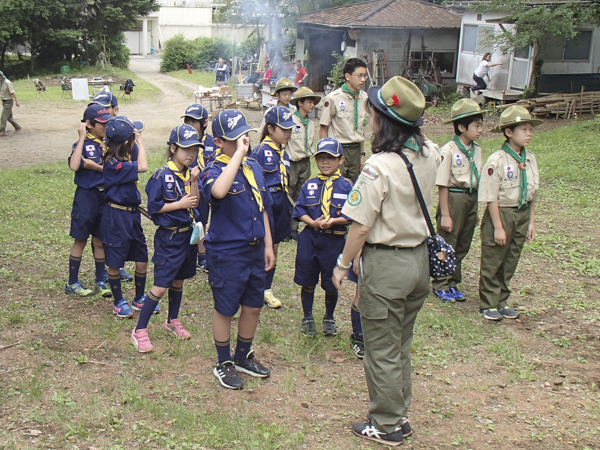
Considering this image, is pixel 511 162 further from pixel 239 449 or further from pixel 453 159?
pixel 239 449

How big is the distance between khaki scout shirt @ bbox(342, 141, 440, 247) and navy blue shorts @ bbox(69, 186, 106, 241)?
3.23m

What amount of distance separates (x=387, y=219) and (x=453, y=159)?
271cm

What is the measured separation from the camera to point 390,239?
11.1ft

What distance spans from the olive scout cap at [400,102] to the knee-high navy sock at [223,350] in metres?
2.02

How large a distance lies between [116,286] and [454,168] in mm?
3475

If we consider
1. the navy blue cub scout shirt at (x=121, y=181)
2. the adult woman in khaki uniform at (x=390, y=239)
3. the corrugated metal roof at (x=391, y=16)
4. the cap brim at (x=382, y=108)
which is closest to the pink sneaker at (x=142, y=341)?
the navy blue cub scout shirt at (x=121, y=181)

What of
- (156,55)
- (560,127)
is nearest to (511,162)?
(560,127)

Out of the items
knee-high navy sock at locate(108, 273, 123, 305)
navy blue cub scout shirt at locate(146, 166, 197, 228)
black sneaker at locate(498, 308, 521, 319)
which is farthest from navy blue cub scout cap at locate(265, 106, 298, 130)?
black sneaker at locate(498, 308, 521, 319)

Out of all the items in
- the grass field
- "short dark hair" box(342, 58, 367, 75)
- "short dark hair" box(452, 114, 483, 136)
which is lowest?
the grass field

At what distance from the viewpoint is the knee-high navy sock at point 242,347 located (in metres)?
4.32

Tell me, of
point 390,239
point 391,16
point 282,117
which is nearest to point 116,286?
point 282,117

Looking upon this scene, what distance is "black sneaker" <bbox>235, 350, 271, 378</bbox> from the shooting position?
436 cm

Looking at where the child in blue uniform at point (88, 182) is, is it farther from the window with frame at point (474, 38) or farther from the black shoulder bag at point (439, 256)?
the window with frame at point (474, 38)

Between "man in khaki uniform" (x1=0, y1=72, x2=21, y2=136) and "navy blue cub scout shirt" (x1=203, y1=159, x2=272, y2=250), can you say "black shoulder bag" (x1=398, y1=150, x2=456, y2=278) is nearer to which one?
"navy blue cub scout shirt" (x1=203, y1=159, x2=272, y2=250)
